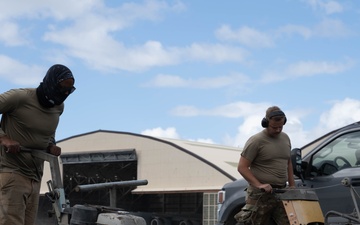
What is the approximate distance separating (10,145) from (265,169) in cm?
293

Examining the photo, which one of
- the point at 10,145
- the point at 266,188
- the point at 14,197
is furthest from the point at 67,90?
the point at 266,188

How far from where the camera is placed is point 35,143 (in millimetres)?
5406

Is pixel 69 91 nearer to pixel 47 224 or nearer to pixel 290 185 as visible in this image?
pixel 290 185

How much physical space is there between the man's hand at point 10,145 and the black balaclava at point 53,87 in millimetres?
395

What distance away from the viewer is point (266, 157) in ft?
23.6

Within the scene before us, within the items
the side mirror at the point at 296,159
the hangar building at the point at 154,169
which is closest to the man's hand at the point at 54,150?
the side mirror at the point at 296,159

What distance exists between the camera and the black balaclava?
5273 millimetres

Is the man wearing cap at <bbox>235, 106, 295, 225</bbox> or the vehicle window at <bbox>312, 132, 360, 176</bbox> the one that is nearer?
the man wearing cap at <bbox>235, 106, 295, 225</bbox>

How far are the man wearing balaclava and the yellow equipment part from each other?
2436 mm

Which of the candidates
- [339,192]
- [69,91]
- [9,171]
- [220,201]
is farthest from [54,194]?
[220,201]

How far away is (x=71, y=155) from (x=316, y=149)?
3249cm

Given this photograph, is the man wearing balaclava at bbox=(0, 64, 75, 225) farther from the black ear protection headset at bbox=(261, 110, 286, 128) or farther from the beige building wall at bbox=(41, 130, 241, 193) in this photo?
the beige building wall at bbox=(41, 130, 241, 193)

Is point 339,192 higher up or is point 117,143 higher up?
point 117,143

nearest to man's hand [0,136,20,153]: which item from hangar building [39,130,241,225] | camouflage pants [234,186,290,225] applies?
camouflage pants [234,186,290,225]
